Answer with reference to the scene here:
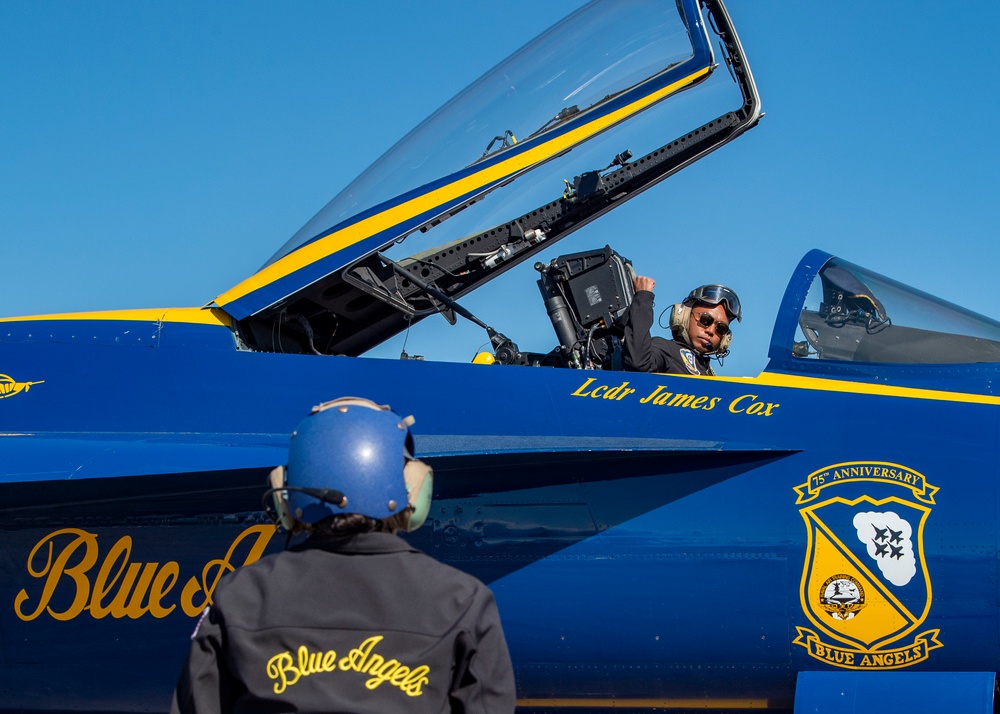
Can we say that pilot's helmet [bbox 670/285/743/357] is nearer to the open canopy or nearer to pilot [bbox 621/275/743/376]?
pilot [bbox 621/275/743/376]

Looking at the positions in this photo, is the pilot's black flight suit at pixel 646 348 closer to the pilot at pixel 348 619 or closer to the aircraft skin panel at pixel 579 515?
the aircraft skin panel at pixel 579 515

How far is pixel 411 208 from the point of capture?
514cm

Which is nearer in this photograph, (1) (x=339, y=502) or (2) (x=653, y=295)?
(1) (x=339, y=502)

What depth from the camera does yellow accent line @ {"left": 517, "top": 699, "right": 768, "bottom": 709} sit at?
4.40 m

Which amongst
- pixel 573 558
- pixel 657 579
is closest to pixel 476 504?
pixel 573 558

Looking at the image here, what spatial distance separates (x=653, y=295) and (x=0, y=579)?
3.35 metres

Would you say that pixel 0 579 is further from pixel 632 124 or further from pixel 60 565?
pixel 632 124

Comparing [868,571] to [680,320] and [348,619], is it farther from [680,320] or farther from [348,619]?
[348,619]

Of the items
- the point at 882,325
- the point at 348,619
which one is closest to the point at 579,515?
the point at 882,325

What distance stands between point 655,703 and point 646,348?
1595 mm

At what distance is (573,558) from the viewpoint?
14.2ft

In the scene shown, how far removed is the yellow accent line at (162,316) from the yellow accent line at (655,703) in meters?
2.30

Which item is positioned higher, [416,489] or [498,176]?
[498,176]

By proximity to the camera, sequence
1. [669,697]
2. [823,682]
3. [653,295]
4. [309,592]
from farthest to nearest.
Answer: [653,295] → [669,697] → [823,682] → [309,592]
